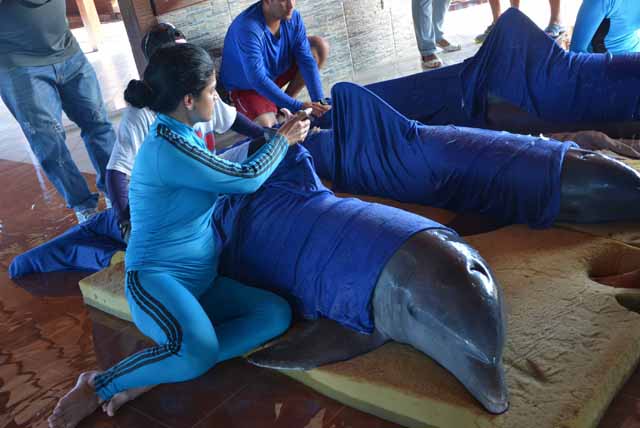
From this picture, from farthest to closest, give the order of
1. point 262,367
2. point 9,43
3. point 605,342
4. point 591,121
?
point 9,43 → point 591,121 → point 262,367 → point 605,342

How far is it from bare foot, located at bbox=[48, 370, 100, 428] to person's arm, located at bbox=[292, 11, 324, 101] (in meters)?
2.89

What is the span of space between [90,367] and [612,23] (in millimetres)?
3478

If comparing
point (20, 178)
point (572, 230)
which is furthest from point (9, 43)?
point (572, 230)

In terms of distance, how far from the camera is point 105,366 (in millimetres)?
2555

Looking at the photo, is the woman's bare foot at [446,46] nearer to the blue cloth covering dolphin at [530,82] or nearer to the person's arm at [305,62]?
the person's arm at [305,62]

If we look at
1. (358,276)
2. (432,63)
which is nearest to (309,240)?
(358,276)

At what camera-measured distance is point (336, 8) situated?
6773mm

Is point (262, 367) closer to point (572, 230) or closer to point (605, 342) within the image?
point (605, 342)

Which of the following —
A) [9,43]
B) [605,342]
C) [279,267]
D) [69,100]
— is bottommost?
[605,342]

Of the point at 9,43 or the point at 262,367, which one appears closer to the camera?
the point at 262,367

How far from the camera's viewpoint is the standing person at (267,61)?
4.23 metres

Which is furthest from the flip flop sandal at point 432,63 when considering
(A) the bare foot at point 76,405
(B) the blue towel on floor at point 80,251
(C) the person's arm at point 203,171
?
(A) the bare foot at point 76,405

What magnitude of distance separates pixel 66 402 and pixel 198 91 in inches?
46.7

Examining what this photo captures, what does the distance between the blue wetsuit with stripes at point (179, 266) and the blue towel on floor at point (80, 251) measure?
3.80 feet
